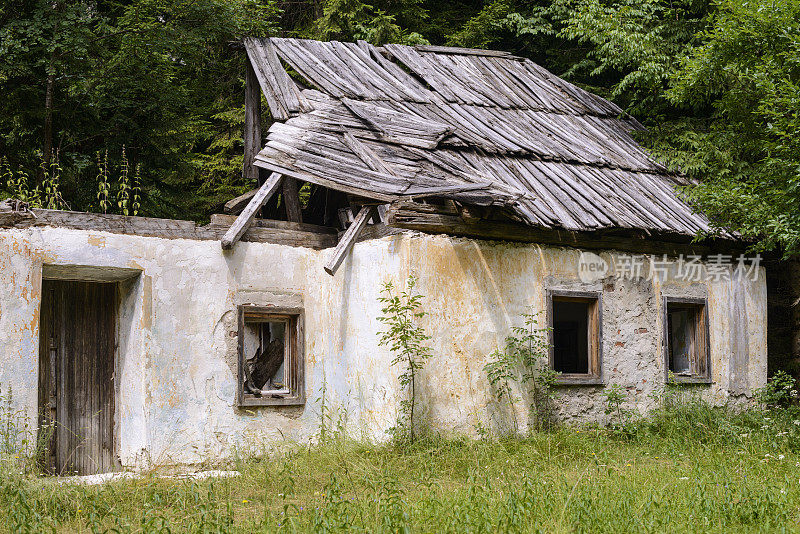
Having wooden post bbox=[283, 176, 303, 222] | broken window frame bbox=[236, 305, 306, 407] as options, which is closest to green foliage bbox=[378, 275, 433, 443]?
broken window frame bbox=[236, 305, 306, 407]

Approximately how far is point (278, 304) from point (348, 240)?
1.10 meters

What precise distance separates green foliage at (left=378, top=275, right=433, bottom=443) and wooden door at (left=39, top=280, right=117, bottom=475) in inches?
118

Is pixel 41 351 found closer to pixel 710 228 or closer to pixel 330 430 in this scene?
pixel 330 430

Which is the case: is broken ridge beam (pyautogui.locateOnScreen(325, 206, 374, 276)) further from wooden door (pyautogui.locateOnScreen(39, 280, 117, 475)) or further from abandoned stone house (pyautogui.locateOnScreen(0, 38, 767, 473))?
wooden door (pyautogui.locateOnScreen(39, 280, 117, 475))

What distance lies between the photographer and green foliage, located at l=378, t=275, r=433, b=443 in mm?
7652

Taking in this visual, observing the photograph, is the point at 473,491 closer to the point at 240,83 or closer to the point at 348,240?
the point at 348,240

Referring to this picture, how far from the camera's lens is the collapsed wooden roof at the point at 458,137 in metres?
8.60

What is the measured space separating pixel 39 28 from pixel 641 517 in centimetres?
1074

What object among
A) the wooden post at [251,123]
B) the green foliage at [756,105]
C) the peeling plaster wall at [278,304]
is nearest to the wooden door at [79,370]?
the peeling plaster wall at [278,304]

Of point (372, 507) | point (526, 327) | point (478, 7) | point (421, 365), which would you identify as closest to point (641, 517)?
point (372, 507)

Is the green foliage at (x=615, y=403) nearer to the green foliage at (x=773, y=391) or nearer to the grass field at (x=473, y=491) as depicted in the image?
the grass field at (x=473, y=491)

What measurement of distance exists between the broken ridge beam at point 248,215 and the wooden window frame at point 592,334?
331 centimetres

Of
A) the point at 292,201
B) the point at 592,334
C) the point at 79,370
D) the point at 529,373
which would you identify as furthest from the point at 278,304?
the point at 592,334

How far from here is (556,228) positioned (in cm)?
870
